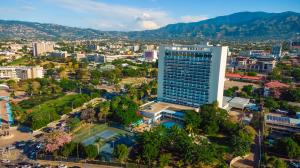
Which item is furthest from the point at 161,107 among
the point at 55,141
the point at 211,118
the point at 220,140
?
the point at 55,141

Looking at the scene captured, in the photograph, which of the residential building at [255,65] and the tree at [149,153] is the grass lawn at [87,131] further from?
the residential building at [255,65]

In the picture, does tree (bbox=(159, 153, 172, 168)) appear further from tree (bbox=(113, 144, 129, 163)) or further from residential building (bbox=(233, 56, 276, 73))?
residential building (bbox=(233, 56, 276, 73))

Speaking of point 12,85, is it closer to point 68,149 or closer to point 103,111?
point 103,111

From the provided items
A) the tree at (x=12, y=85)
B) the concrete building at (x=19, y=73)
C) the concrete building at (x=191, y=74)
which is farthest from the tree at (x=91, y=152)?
the concrete building at (x=19, y=73)

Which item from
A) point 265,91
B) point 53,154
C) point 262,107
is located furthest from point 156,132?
point 265,91

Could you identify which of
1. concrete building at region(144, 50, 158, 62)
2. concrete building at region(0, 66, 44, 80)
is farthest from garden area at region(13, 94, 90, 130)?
concrete building at region(144, 50, 158, 62)

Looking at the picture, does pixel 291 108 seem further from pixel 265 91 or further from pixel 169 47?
pixel 169 47

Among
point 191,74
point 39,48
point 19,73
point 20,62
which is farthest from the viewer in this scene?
point 39,48
